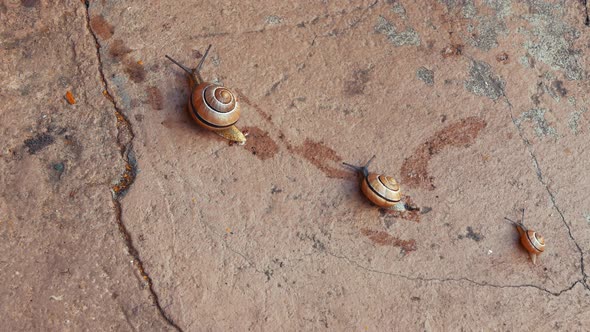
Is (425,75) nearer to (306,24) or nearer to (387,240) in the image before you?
(306,24)

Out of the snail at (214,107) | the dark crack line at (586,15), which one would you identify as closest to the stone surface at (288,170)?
the snail at (214,107)

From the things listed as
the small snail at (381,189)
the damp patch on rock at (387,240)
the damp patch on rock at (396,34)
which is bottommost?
the damp patch on rock at (387,240)

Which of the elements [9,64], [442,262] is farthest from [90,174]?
[442,262]

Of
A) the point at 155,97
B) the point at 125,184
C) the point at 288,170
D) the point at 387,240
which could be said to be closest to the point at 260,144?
the point at 288,170

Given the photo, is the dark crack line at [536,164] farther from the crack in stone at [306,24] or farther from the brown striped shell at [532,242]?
the crack in stone at [306,24]

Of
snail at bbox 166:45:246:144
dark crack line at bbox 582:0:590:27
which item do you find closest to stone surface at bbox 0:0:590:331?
snail at bbox 166:45:246:144

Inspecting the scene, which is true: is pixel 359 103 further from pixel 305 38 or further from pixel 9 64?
pixel 9 64

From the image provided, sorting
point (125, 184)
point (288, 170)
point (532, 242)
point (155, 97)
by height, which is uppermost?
point (155, 97)
